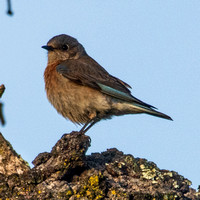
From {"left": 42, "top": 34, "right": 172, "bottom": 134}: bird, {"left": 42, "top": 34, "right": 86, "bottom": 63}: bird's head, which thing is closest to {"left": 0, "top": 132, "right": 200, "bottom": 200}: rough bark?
{"left": 42, "top": 34, "right": 172, "bottom": 134}: bird

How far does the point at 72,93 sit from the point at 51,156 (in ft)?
10.7

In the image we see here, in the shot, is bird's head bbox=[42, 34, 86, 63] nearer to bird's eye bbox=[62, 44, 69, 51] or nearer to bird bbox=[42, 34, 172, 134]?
bird's eye bbox=[62, 44, 69, 51]

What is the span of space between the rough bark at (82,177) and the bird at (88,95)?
2701 millimetres

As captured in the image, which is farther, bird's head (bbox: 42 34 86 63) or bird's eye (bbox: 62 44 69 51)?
bird's eye (bbox: 62 44 69 51)

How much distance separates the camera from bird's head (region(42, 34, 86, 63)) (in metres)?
9.47

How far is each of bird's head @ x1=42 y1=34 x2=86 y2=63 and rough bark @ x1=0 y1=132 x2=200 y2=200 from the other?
4.76 m

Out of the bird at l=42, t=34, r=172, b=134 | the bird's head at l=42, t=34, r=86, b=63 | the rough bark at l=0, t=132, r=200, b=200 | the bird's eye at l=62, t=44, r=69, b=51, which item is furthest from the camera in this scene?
the bird's eye at l=62, t=44, r=69, b=51

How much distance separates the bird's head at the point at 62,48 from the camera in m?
9.47

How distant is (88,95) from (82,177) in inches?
141

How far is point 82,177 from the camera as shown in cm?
455

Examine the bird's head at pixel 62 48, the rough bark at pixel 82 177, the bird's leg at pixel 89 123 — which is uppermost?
the bird's head at pixel 62 48

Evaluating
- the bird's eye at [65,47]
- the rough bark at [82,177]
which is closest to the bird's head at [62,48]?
the bird's eye at [65,47]

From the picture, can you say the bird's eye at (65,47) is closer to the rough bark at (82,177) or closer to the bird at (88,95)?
the bird at (88,95)

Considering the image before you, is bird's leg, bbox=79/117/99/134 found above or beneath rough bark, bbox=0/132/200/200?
above
